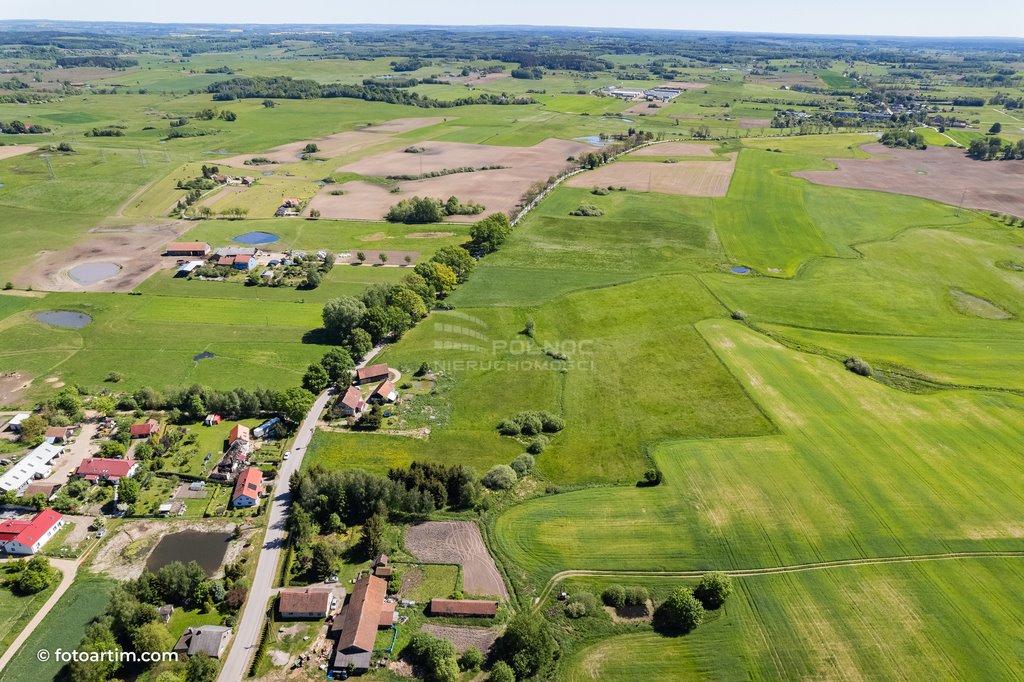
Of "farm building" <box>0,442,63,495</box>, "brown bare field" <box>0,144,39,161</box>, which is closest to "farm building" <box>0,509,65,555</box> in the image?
"farm building" <box>0,442,63,495</box>

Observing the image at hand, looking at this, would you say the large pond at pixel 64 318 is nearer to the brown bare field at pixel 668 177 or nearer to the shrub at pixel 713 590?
the shrub at pixel 713 590

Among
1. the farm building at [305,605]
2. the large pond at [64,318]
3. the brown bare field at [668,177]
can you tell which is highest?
the brown bare field at [668,177]

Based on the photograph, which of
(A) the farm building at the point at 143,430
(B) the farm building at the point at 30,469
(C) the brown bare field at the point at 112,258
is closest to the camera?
(B) the farm building at the point at 30,469

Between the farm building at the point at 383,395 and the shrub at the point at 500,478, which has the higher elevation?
the farm building at the point at 383,395

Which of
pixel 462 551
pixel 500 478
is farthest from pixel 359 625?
pixel 500 478

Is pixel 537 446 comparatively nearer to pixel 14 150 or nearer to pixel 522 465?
pixel 522 465

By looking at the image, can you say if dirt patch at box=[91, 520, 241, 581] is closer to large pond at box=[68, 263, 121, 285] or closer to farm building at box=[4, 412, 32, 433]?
farm building at box=[4, 412, 32, 433]

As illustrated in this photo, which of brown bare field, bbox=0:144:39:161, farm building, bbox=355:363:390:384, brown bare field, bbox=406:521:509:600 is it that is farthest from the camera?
brown bare field, bbox=0:144:39:161

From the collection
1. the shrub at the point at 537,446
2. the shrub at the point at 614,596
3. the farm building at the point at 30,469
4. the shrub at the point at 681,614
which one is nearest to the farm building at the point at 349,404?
the shrub at the point at 537,446
